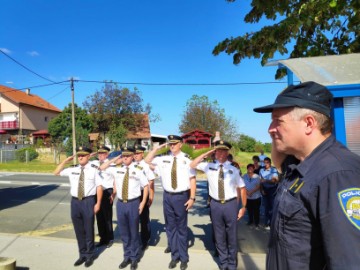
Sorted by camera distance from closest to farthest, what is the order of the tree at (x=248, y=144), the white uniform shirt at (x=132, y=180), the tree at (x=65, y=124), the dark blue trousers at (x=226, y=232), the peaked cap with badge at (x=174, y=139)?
the dark blue trousers at (x=226, y=232), the white uniform shirt at (x=132, y=180), the peaked cap with badge at (x=174, y=139), the tree at (x=65, y=124), the tree at (x=248, y=144)

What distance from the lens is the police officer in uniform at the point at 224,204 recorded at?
4.28m

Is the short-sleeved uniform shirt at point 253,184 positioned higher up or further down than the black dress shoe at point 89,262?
higher up

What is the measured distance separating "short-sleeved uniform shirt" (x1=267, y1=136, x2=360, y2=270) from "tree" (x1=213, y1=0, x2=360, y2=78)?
3.66 metres

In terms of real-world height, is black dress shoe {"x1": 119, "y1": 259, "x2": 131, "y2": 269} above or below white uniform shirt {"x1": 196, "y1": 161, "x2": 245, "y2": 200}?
below

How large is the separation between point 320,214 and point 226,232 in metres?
3.35

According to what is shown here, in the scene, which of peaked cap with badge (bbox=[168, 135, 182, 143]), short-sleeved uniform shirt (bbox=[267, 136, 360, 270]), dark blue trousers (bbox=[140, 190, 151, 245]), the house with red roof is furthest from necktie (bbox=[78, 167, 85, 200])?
the house with red roof

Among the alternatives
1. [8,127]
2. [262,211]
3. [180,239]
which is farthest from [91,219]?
[8,127]

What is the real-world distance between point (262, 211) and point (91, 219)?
5702 millimetres

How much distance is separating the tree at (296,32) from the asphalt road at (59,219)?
3.64 m

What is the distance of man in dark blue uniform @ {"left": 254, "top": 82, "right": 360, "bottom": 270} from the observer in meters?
1.16

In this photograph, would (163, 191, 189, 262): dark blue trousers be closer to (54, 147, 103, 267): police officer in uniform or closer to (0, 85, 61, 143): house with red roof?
(54, 147, 103, 267): police officer in uniform

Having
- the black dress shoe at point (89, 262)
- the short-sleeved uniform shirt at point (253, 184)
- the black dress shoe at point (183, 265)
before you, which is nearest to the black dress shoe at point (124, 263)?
the black dress shoe at point (89, 262)

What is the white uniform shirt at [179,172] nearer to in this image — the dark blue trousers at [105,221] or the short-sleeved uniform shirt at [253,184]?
the dark blue trousers at [105,221]

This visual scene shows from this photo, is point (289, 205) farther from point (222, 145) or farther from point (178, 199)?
point (178, 199)
